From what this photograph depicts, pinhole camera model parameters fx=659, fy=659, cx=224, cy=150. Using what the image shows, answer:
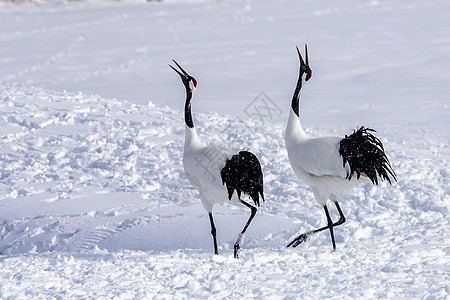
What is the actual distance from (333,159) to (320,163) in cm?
11

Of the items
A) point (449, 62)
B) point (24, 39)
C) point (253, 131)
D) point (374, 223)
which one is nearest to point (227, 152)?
point (374, 223)

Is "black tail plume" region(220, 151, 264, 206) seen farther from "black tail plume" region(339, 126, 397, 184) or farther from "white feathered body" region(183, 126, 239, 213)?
"black tail plume" region(339, 126, 397, 184)

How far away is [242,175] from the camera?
4.96 m

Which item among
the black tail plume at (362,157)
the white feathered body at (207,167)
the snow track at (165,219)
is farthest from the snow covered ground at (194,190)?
the black tail plume at (362,157)

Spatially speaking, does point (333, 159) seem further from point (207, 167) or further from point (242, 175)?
point (207, 167)

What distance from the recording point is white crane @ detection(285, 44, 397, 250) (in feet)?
16.6

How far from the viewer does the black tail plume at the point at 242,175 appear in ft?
16.3

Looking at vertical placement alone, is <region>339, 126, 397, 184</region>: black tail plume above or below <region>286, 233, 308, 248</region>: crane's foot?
above

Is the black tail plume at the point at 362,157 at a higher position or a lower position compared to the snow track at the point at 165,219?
higher

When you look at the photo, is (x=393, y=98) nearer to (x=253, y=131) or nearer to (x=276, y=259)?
(x=253, y=131)

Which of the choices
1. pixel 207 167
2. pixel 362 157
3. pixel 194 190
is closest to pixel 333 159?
pixel 362 157

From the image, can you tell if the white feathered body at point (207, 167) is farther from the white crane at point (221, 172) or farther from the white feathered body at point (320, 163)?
the white feathered body at point (320, 163)

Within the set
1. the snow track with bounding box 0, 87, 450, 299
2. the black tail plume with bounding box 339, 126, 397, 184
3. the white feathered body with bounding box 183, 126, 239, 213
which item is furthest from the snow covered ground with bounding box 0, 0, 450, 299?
the black tail plume with bounding box 339, 126, 397, 184

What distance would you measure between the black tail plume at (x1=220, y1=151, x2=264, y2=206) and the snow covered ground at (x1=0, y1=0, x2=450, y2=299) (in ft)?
1.78
